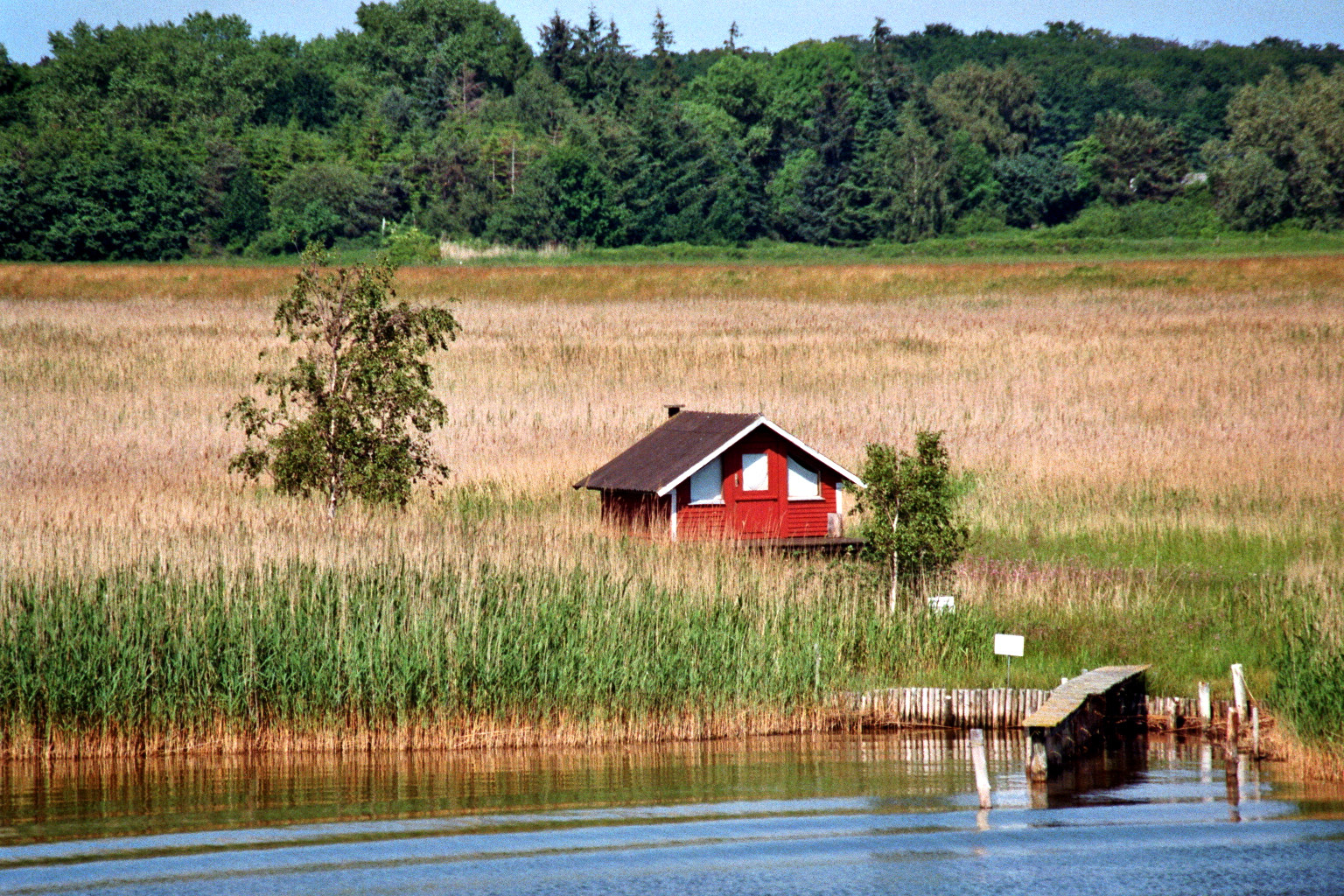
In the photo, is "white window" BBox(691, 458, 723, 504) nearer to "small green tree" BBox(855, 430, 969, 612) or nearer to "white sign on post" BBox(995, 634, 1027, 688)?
"small green tree" BBox(855, 430, 969, 612)

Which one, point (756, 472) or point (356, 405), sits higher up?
point (356, 405)

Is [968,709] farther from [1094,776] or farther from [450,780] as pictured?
[450,780]

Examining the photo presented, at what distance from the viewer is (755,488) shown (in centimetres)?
2325

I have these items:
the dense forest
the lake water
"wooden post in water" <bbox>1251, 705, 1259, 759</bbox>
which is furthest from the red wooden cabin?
the dense forest

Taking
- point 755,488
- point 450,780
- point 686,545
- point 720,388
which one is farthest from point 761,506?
point 720,388

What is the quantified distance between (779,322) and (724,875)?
4731 cm

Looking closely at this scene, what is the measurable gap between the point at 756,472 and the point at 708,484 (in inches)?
31.9

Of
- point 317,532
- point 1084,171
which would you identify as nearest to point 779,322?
point 317,532

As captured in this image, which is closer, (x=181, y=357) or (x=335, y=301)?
(x=335, y=301)

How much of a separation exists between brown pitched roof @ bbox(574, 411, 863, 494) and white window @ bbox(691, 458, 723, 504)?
303 mm

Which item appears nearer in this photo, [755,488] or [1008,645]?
[1008,645]

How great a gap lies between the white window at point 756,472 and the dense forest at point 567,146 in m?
63.8

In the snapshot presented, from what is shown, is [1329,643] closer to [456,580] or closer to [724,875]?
[724,875]

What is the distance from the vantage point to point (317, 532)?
2070 cm
